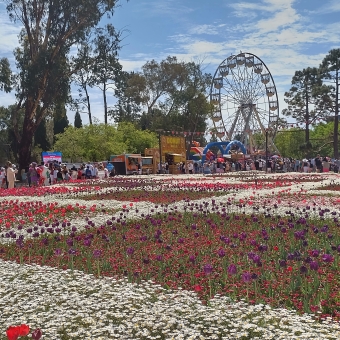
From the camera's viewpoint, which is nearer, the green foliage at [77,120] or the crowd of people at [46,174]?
the crowd of people at [46,174]

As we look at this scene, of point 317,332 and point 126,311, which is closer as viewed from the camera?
point 317,332

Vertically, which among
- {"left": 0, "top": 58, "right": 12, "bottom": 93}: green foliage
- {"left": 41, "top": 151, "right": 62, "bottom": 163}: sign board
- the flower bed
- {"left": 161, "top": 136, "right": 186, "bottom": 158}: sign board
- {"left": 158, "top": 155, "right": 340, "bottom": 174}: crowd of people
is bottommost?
the flower bed

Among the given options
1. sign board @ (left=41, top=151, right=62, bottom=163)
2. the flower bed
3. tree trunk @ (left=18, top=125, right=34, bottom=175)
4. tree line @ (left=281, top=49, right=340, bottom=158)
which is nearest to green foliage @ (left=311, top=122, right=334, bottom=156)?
tree line @ (left=281, top=49, right=340, bottom=158)

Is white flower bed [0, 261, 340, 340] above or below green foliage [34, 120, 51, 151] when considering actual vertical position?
below

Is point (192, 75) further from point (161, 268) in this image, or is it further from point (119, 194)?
point (161, 268)

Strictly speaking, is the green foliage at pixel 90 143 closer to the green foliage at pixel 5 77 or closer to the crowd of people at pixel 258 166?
the crowd of people at pixel 258 166

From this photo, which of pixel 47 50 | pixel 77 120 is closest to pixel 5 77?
pixel 47 50

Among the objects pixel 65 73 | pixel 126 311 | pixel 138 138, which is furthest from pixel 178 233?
pixel 138 138

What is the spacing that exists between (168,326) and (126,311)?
664mm

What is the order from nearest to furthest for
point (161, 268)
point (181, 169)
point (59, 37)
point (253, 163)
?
1. point (161, 268)
2. point (59, 37)
3. point (181, 169)
4. point (253, 163)

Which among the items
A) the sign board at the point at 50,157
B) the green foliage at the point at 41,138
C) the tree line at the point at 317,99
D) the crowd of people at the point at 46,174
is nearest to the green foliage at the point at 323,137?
the tree line at the point at 317,99

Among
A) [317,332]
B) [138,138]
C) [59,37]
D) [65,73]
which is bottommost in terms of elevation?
[317,332]

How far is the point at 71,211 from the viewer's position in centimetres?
1384

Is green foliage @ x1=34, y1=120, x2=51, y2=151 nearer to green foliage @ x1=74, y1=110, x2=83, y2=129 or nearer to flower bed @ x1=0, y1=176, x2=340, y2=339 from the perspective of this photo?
green foliage @ x1=74, y1=110, x2=83, y2=129
